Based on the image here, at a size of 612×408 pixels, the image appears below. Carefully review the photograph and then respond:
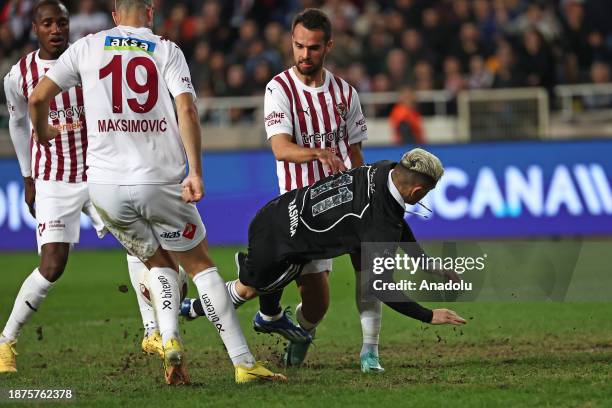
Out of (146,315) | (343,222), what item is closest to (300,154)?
(343,222)

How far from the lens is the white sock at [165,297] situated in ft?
22.3

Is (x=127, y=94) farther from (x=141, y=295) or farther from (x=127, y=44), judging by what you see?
(x=141, y=295)

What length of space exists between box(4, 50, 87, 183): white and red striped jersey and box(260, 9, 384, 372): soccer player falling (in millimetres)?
1545

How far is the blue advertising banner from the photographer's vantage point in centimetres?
1483

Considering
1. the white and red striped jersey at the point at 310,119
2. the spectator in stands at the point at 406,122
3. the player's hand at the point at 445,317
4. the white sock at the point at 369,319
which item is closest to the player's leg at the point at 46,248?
the white and red striped jersey at the point at 310,119

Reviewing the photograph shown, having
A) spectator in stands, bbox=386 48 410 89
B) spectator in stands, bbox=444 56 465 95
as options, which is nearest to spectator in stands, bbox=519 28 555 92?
spectator in stands, bbox=444 56 465 95

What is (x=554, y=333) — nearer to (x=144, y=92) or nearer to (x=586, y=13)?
(x=144, y=92)

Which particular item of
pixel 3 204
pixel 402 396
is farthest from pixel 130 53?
pixel 3 204

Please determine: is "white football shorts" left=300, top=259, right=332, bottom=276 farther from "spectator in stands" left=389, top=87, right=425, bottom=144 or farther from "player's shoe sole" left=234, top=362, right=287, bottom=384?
"spectator in stands" left=389, top=87, right=425, bottom=144

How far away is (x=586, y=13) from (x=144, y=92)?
545 inches

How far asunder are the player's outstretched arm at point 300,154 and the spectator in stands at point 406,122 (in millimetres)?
9531

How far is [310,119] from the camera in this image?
25.0ft

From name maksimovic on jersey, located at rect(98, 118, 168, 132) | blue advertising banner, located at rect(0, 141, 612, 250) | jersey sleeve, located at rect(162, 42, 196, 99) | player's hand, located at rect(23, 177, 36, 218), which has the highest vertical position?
jersey sleeve, located at rect(162, 42, 196, 99)

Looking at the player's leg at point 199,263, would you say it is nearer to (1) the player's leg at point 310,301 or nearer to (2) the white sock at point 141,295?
(1) the player's leg at point 310,301
